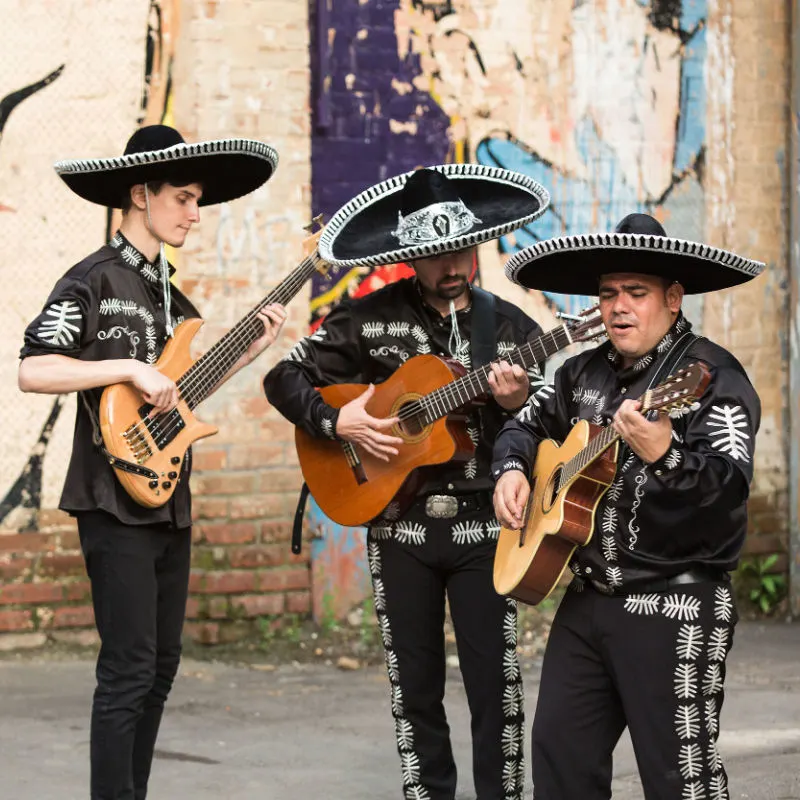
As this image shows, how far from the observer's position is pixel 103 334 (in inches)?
182

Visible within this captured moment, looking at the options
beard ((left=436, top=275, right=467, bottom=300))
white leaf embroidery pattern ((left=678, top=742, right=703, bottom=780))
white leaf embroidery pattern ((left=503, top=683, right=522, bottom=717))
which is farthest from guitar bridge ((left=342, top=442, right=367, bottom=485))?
white leaf embroidery pattern ((left=678, top=742, right=703, bottom=780))

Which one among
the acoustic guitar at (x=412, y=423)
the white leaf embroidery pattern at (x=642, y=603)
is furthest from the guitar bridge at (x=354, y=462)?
the white leaf embroidery pattern at (x=642, y=603)

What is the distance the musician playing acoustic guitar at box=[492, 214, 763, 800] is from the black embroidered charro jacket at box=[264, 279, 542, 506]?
2.94 ft

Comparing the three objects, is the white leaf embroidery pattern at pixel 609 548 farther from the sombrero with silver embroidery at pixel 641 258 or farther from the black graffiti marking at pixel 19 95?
the black graffiti marking at pixel 19 95

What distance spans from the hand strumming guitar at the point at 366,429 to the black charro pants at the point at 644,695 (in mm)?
1194

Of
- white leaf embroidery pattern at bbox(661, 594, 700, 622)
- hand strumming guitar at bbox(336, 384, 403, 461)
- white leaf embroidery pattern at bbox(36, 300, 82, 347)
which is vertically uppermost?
white leaf embroidery pattern at bbox(36, 300, 82, 347)

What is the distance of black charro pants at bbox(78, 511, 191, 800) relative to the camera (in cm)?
444

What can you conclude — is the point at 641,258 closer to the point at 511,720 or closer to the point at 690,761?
the point at 690,761

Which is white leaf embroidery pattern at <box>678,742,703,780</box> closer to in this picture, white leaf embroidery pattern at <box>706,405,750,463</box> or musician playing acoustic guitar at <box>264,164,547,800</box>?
white leaf embroidery pattern at <box>706,405,750,463</box>

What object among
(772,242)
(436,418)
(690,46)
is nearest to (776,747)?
(436,418)

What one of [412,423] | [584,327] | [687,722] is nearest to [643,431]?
[687,722]

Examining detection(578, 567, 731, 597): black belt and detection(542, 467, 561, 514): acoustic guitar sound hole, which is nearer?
detection(578, 567, 731, 597): black belt

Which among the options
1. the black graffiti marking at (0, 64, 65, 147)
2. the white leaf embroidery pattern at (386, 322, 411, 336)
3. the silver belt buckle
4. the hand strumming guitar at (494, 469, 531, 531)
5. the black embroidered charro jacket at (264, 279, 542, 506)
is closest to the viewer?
the hand strumming guitar at (494, 469, 531, 531)

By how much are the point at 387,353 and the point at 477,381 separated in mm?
406
